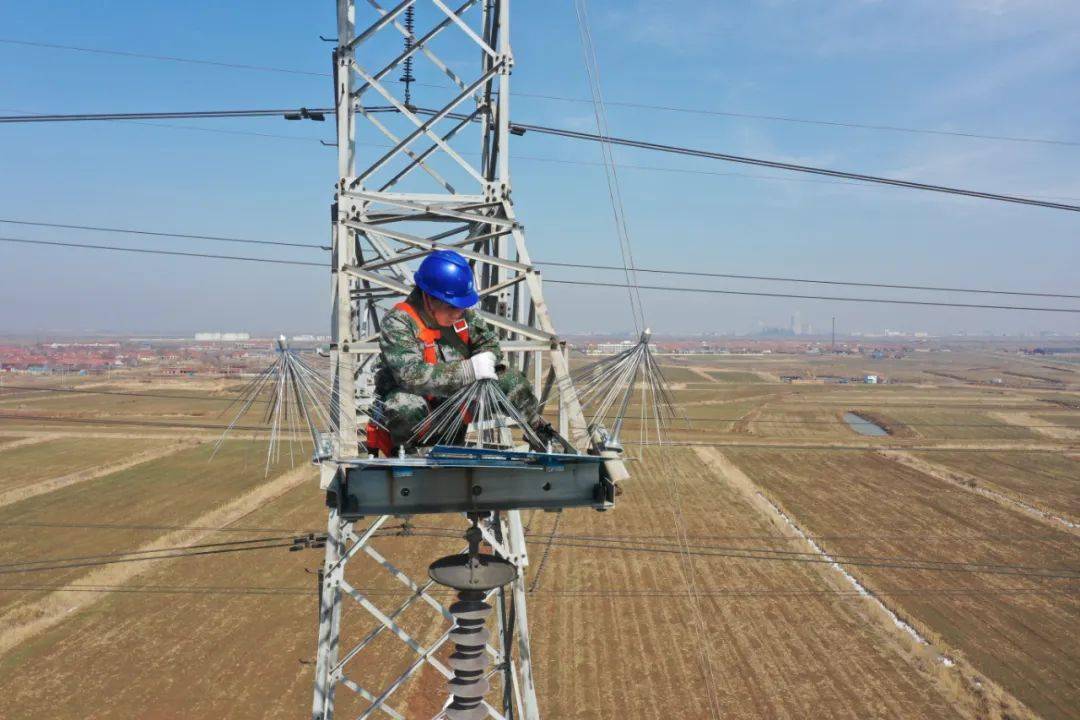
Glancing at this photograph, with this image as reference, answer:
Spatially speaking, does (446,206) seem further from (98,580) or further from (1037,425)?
(1037,425)

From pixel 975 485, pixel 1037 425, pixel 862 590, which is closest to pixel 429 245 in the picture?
pixel 862 590

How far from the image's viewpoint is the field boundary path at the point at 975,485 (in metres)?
31.5

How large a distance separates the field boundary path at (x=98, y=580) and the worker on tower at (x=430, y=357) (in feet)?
69.9

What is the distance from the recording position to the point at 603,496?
475 centimetres

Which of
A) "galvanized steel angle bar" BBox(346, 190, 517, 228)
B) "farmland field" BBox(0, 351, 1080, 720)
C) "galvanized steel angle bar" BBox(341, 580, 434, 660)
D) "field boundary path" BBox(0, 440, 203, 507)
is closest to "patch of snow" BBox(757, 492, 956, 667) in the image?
"farmland field" BBox(0, 351, 1080, 720)

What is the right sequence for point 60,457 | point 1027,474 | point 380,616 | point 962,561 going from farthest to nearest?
point 60,457
point 1027,474
point 962,561
point 380,616

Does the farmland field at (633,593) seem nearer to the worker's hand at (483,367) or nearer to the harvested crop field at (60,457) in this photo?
the harvested crop field at (60,457)

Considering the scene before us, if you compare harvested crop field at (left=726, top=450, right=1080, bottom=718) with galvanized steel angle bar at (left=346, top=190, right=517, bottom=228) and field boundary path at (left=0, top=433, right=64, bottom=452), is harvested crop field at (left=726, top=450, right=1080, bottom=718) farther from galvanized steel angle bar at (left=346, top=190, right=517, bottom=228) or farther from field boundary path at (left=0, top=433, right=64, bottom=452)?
field boundary path at (left=0, top=433, right=64, bottom=452)

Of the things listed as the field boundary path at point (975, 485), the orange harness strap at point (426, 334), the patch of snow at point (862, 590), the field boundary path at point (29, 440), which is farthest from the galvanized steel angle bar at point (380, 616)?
the field boundary path at point (29, 440)

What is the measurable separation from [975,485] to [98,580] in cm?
4345

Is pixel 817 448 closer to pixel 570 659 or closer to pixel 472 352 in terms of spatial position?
pixel 570 659

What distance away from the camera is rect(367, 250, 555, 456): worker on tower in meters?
4.36

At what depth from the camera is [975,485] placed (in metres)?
38.8

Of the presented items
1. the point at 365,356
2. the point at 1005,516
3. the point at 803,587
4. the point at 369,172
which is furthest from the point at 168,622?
the point at 1005,516
